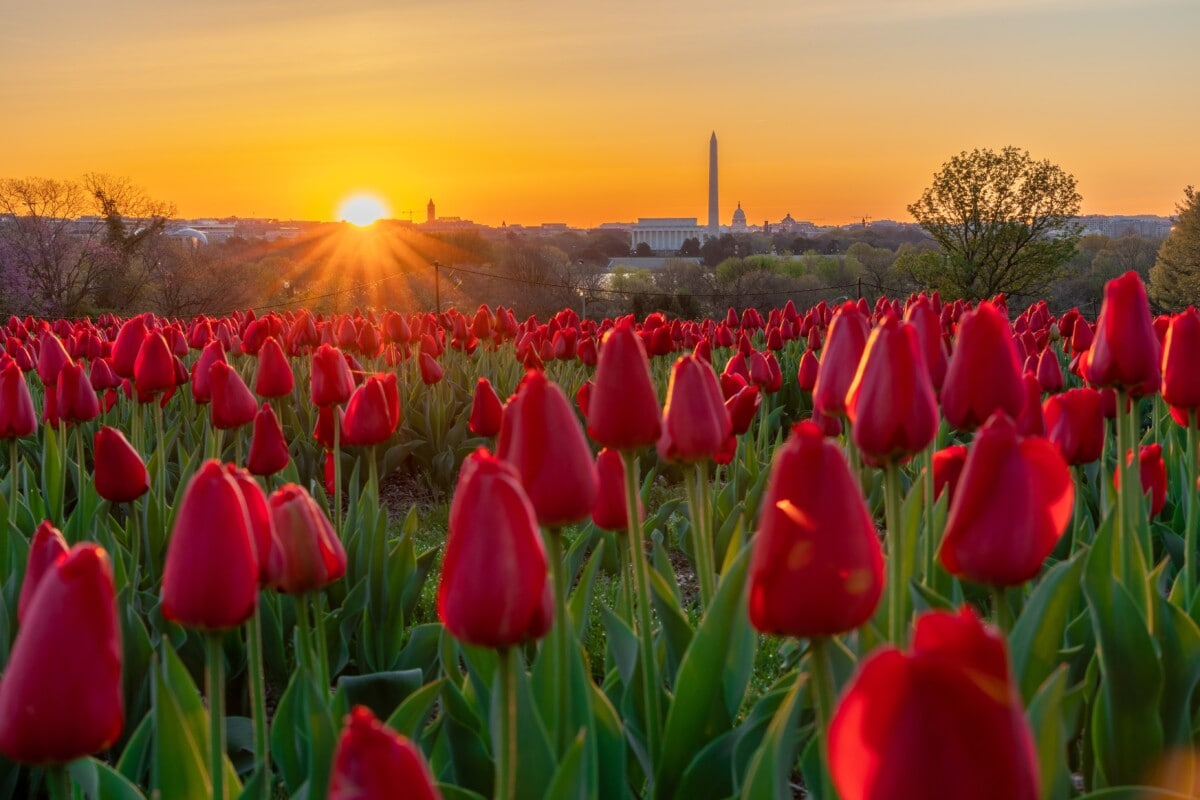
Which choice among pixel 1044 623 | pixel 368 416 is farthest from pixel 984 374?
pixel 368 416

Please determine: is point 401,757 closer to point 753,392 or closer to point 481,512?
point 481,512

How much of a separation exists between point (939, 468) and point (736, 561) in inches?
36.6

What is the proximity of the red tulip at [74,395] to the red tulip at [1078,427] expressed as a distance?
Answer: 10.4 ft

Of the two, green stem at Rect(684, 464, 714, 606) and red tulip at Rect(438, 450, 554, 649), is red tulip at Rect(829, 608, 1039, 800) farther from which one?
green stem at Rect(684, 464, 714, 606)

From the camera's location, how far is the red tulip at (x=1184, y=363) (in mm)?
2477

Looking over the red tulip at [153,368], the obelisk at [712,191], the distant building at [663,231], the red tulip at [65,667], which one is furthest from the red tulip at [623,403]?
the distant building at [663,231]

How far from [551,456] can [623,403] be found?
363 millimetres

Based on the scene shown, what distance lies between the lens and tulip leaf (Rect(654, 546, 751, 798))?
2.02m

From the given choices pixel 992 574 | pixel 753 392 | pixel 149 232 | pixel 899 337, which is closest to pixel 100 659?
pixel 992 574

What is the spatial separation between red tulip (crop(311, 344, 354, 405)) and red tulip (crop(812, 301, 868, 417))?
6.55 ft

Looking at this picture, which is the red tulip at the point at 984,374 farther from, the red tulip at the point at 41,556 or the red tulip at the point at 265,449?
the red tulip at the point at 265,449

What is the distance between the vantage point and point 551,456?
5.19ft

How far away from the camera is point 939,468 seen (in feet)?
9.00

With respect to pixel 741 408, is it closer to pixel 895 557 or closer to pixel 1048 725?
pixel 895 557
